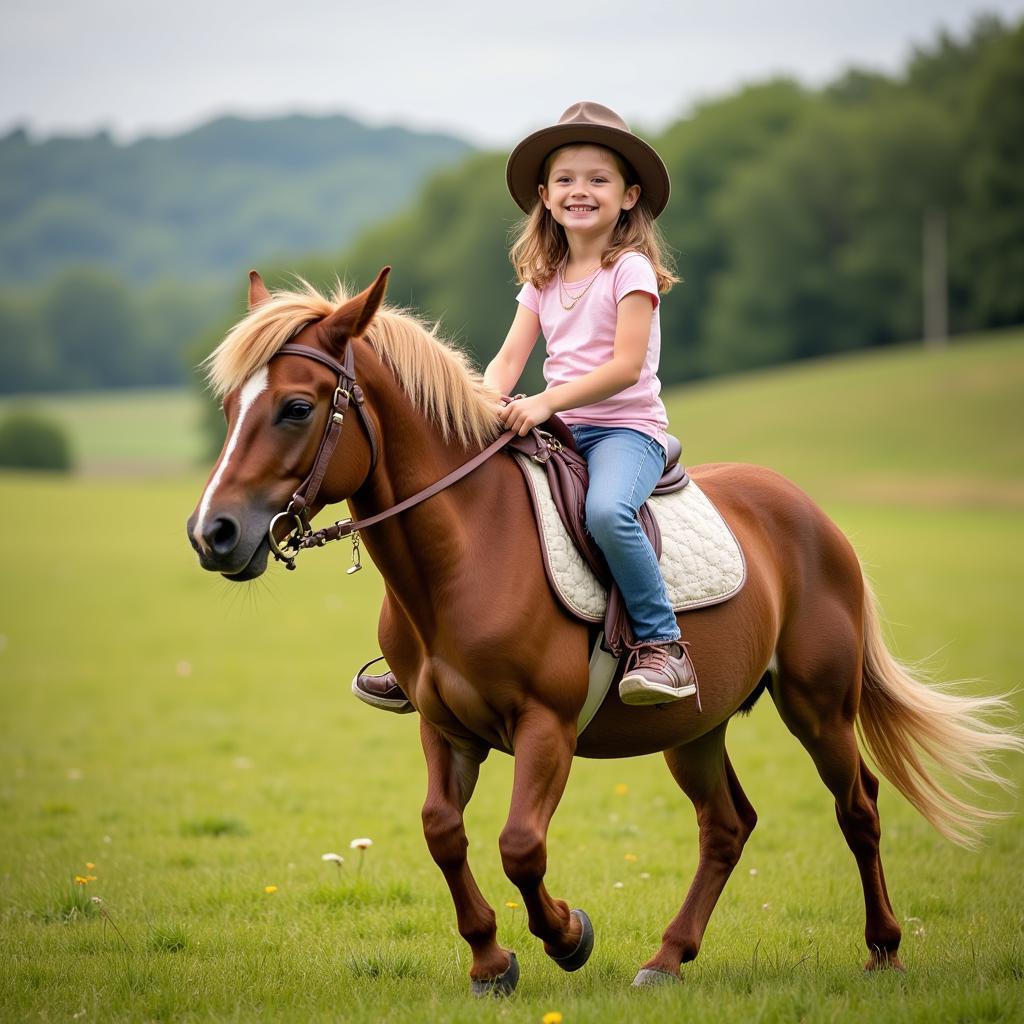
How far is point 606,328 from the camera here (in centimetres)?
538

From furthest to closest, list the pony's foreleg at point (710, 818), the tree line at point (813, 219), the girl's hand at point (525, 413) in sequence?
the tree line at point (813, 219) → the pony's foreleg at point (710, 818) → the girl's hand at point (525, 413)

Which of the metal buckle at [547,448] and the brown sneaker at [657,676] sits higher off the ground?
the metal buckle at [547,448]

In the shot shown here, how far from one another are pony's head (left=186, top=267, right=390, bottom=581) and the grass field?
76.2 inches

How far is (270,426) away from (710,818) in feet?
10.1

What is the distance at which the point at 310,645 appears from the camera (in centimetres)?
1898

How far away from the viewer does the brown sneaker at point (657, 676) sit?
4.89 meters

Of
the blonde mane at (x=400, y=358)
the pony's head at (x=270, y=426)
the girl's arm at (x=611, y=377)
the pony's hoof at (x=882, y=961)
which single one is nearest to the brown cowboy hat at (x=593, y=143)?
the girl's arm at (x=611, y=377)

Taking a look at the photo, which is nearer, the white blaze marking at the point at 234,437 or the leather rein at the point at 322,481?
the white blaze marking at the point at 234,437

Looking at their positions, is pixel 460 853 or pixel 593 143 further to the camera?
pixel 593 143

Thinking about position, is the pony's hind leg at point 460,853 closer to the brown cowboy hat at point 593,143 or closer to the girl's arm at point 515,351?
the girl's arm at point 515,351

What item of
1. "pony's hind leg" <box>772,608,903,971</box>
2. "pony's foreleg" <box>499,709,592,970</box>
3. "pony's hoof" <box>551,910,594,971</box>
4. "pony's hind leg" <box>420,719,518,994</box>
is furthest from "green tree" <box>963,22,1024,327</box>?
"pony's foreleg" <box>499,709,592,970</box>

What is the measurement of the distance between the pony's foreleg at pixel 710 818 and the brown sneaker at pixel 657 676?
104 centimetres

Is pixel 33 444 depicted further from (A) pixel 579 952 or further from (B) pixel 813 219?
(A) pixel 579 952

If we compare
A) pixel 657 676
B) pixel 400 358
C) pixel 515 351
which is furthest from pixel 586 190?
pixel 657 676
